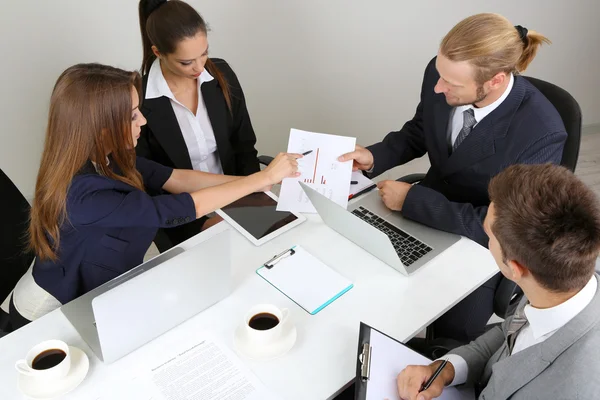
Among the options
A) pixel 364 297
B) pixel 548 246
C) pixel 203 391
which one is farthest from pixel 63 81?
pixel 548 246

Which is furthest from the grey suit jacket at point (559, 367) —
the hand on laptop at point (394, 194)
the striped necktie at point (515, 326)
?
the hand on laptop at point (394, 194)

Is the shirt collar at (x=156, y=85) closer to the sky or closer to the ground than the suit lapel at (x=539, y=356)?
closer to the sky

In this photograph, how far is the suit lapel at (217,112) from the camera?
2.17 meters

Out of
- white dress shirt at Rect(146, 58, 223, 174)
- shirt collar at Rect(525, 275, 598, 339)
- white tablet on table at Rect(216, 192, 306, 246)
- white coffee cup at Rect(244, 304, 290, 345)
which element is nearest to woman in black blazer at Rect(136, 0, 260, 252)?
white dress shirt at Rect(146, 58, 223, 174)

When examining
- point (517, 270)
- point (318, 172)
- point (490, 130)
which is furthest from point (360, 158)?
point (517, 270)

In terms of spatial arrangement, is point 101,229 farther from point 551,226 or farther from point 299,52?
point 299,52

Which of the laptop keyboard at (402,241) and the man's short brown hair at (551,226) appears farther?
the laptop keyboard at (402,241)

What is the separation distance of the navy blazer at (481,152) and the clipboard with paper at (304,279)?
0.37 metres

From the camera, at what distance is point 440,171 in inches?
80.9

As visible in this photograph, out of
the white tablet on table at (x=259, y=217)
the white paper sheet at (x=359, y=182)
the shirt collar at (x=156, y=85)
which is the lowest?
the white tablet on table at (x=259, y=217)

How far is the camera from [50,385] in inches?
48.9

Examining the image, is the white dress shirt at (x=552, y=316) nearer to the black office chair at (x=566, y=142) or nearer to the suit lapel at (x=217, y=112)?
the black office chair at (x=566, y=142)

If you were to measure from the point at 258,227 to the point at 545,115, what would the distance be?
38.7 inches

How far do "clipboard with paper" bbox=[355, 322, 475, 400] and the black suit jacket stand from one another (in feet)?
3.22
